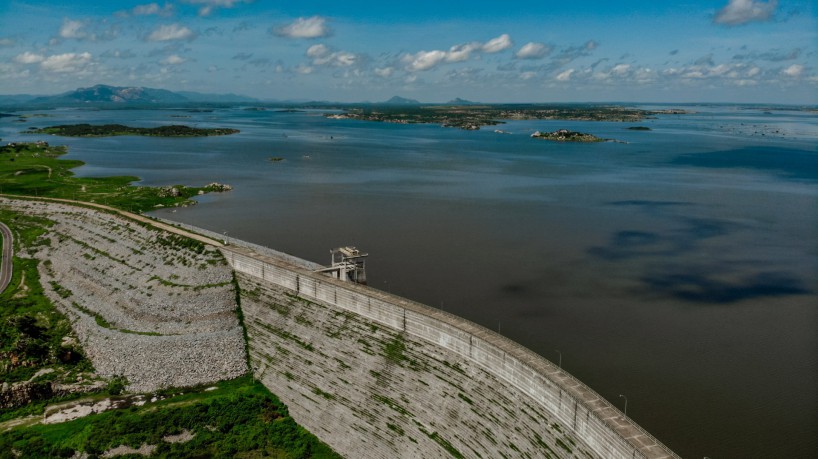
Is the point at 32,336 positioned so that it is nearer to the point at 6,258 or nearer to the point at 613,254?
the point at 6,258

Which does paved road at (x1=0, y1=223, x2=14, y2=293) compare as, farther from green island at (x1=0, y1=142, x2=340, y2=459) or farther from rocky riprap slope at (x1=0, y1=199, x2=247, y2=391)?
green island at (x1=0, y1=142, x2=340, y2=459)

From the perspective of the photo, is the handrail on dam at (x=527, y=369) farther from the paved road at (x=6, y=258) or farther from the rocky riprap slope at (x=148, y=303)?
the paved road at (x=6, y=258)

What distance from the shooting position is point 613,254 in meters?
53.2

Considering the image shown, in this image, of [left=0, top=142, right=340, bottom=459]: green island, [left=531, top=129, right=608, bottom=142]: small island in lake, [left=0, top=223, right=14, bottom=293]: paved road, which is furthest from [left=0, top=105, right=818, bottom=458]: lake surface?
[left=531, top=129, right=608, bottom=142]: small island in lake

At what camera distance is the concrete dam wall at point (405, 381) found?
21.3m

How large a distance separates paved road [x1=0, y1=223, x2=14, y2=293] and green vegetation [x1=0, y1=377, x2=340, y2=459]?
2483 centimetres

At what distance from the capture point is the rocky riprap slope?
34906 mm

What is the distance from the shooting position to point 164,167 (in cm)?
11488

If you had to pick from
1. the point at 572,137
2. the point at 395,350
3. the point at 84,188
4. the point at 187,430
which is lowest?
the point at 187,430

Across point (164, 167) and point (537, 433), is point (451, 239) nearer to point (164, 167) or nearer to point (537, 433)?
point (537, 433)

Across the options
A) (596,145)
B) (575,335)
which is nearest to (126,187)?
(575,335)

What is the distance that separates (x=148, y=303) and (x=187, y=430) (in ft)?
45.8

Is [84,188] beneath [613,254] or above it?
above

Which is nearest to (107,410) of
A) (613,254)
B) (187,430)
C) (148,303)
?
(187,430)
